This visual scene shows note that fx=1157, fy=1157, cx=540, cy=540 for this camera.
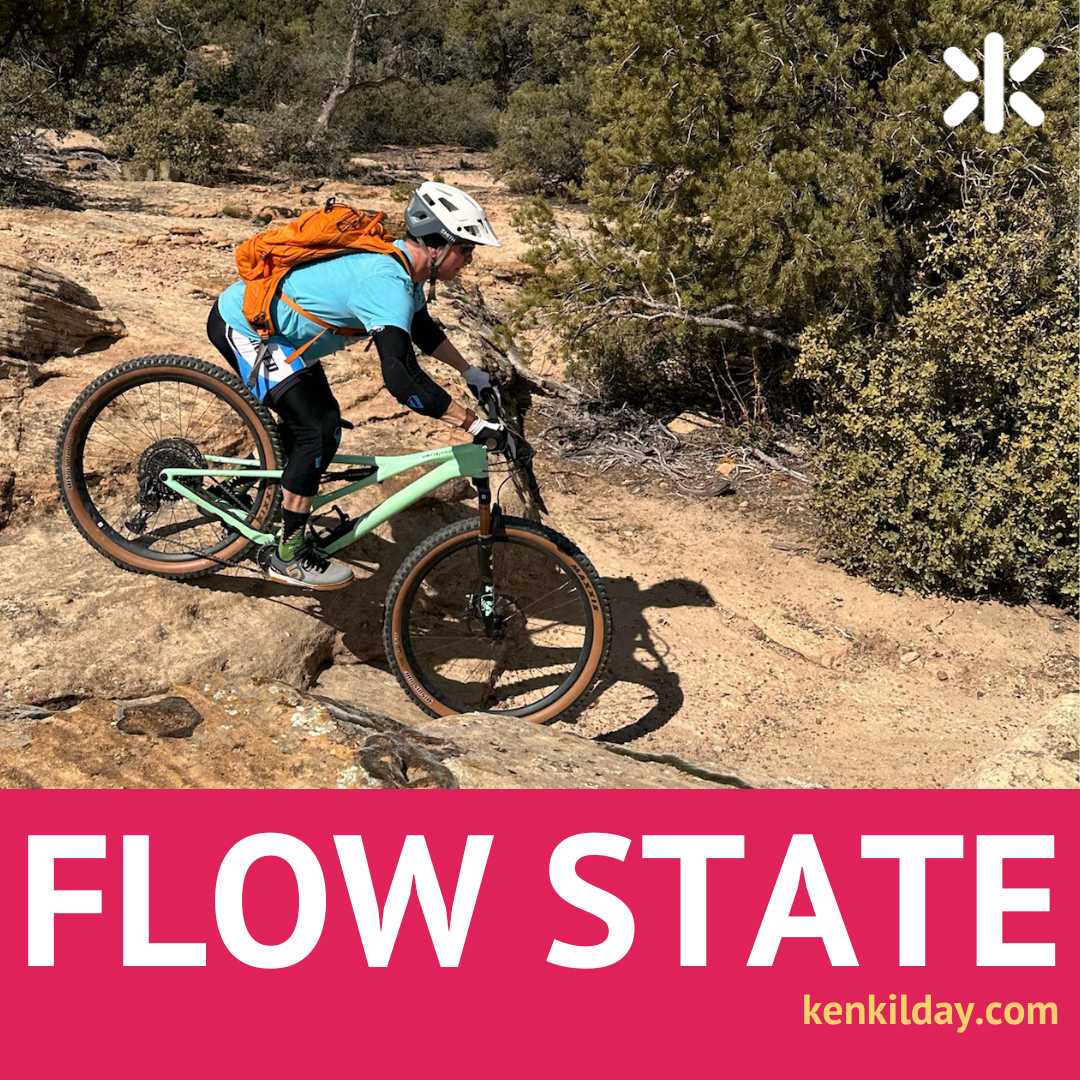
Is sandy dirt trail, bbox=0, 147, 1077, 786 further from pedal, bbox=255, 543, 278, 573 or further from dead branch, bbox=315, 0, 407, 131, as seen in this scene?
dead branch, bbox=315, 0, 407, 131

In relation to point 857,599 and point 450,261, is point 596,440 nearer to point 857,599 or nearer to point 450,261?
point 857,599

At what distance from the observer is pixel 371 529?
483cm

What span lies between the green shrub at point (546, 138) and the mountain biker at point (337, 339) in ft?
53.3

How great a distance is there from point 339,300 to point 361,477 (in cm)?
78

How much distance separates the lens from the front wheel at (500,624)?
4.61 meters

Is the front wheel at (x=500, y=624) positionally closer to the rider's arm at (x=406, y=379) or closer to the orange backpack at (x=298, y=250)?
the rider's arm at (x=406, y=379)

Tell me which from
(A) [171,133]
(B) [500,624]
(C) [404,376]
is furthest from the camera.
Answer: (A) [171,133]

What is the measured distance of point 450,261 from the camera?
13.8ft

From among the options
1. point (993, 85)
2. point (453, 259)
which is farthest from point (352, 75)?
point (453, 259)

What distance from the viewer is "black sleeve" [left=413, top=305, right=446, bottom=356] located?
183 inches

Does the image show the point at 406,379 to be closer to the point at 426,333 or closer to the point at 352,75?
the point at 426,333

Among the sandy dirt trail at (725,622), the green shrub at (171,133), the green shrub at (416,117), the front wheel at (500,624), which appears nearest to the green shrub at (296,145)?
the green shrub at (171,133)

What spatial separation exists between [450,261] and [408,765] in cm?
184

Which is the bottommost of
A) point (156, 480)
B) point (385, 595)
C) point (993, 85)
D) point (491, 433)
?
point (385, 595)
